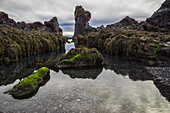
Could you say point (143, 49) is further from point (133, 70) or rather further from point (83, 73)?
point (83, 73)

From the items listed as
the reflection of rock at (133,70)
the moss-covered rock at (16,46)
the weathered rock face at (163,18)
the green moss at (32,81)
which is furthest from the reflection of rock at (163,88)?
the weathered rock face at (163,18)

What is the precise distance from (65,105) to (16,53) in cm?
2684

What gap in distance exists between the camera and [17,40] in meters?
35.4

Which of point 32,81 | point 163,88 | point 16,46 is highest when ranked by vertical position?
point 16,46

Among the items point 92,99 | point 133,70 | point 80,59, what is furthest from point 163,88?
point 80,59

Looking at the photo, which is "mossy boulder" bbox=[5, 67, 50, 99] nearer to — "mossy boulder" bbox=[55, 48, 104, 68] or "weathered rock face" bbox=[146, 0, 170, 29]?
"mossy boulder" bbox=[55, 48, 104, 68]

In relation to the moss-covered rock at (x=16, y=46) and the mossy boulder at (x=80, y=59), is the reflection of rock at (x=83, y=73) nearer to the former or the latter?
the mossy boulder at (x=80, y=59)

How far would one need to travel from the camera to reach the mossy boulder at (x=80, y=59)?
2448 centimetres

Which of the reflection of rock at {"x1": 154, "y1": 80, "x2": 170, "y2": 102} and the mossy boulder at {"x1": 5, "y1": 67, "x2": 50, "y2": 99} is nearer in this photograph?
the mossy boulder at {"x1": 5, "y1": 67, "x2": 50, "y2": 99}

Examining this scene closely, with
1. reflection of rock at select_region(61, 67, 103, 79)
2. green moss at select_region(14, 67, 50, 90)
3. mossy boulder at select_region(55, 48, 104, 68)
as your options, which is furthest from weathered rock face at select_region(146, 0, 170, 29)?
green moss at select_region(14, 67, 50, 90)

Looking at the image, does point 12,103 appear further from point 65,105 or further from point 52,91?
point 65,105

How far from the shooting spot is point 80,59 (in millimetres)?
25188

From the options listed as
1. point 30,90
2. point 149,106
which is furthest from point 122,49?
point 30,90

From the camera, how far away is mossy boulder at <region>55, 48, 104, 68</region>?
2448 centimetres
